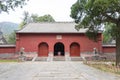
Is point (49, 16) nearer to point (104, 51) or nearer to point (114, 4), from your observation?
point (104, 51)

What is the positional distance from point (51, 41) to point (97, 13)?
24.2 metres

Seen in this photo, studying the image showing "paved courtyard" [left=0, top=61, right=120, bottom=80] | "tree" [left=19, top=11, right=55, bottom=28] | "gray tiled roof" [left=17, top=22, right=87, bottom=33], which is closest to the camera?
"paved courtyard" [left=0, top=61, right=120, bottom=80]

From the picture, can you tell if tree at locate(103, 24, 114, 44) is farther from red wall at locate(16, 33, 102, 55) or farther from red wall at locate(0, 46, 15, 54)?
red wall at locate(0, 46, 15, 54)

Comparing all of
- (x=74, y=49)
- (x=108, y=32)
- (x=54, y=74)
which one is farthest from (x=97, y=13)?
(x=74, y=49)

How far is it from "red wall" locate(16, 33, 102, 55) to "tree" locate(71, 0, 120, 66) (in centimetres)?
1617

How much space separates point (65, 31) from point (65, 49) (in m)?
3.35

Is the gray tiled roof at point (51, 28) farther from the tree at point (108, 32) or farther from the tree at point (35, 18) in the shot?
the tree at point (35, 18)

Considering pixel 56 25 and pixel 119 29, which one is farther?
pixel 56 25

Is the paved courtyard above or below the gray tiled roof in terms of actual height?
below

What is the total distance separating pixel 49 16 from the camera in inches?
3445

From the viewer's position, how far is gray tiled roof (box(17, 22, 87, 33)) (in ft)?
165

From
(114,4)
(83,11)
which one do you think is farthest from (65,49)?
(114,4)

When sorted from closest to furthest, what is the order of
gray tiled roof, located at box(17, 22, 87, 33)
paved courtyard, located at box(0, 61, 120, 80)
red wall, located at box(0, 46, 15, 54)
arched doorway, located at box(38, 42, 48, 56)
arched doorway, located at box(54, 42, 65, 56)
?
paved courtyard, located at box(0, 61, 120, 80)
red wall, located at box(0, 46, 15, 54)
gray tiled roof, located at box(17, 22, 87, 33)
arched doorway, located at box(38, 42, 48, 56)
arched doorway, located at box(54, 42, 65, 56)

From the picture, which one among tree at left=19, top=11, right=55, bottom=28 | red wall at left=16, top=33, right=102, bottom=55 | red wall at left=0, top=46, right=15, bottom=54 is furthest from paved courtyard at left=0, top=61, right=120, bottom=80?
tree at left=19, top=11, right=55, bottom=28
